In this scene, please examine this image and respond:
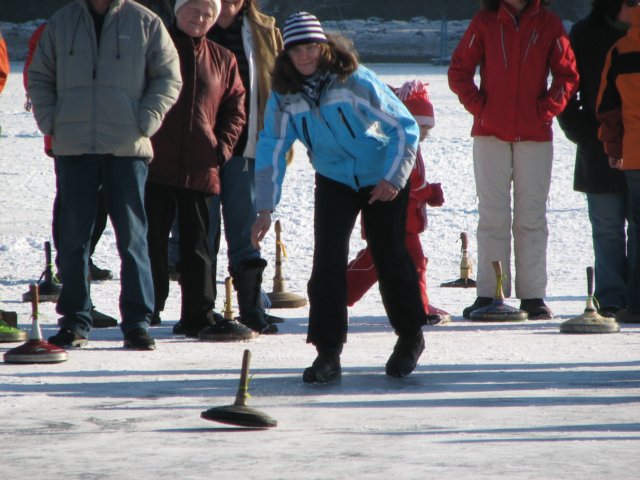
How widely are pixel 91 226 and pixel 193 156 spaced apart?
74cm

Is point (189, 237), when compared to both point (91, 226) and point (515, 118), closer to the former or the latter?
point (91, 226)

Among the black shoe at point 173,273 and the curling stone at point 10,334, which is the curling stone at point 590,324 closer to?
the curling stone at point 10,334

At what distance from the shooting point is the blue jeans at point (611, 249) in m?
8.85

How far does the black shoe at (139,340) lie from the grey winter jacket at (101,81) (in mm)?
891

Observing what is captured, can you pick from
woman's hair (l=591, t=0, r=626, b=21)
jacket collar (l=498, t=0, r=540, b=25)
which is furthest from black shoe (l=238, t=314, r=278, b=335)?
woman's hair (l=591, t=0, r=626, b=21)

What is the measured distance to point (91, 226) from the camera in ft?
24.5

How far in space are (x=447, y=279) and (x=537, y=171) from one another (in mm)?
1978

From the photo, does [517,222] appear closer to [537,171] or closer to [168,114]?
[537,171]

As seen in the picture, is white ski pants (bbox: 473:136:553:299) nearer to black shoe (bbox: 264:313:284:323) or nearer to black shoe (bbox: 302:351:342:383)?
black shoe (bbox: 264:313:284:323)

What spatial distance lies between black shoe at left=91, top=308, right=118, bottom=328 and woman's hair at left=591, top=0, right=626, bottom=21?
340cm

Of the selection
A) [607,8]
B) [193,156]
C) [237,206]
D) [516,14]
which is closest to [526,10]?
[516,14]

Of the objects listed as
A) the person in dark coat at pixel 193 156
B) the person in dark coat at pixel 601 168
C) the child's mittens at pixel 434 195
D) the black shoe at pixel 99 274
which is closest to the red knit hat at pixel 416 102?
the child's mittens at pixel 434 195

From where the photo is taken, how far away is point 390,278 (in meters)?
6.64

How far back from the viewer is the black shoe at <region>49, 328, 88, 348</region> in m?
7.38
